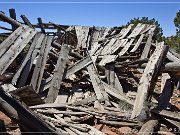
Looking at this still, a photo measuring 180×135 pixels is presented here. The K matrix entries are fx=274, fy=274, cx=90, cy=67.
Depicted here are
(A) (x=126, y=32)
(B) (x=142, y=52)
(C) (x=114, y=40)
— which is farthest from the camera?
(A) (x=126, y=32)

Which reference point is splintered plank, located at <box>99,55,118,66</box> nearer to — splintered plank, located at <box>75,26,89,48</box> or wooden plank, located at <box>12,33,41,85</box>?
wooden plank, located at <box>12,33,41,85</box>

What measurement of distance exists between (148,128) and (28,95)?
8.23 feet

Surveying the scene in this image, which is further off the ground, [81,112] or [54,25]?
[54,25]

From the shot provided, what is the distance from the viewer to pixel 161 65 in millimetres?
6820

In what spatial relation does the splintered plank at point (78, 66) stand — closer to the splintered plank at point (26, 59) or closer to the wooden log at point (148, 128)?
the splintered plank at point (26, 59)

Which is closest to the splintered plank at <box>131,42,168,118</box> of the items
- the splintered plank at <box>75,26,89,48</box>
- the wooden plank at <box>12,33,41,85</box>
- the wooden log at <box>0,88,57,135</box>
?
→ the wooden log at <box>0,88,57,135</box>

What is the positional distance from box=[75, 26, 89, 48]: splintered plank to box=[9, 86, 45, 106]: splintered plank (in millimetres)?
5985

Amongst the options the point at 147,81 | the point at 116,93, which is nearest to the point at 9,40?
the point at 116,93

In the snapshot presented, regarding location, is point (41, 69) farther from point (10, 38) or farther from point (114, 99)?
point (114, 99)

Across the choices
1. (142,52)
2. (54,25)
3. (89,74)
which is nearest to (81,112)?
(89,74)

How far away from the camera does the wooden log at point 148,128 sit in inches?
193

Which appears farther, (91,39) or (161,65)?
(91,39)

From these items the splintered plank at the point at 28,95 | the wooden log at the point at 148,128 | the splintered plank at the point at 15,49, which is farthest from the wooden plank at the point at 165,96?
the splintered plank at the point at 15,49

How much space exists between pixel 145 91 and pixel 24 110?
3143 millimetres
